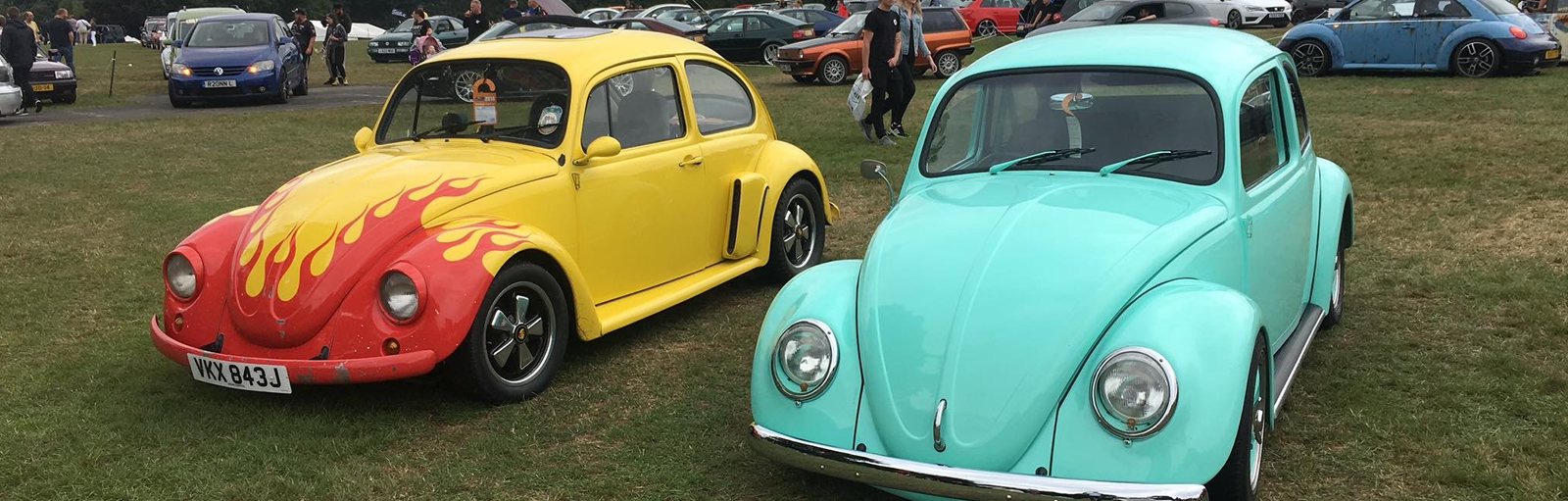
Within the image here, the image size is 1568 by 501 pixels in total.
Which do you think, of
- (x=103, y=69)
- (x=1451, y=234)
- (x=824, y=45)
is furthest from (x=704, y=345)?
(x=103, y=69)

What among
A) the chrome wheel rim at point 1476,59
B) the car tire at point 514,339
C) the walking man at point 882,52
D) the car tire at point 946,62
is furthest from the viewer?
the car tire at point 946,62

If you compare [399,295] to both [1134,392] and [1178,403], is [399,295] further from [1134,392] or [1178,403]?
[1178,403]

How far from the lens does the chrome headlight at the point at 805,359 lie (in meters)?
3.91

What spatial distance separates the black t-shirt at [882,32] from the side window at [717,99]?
5485 millimetres

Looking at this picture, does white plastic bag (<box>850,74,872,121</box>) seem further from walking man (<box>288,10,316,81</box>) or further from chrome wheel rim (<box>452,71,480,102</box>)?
walking man (<box>288,10,316,81</box>)

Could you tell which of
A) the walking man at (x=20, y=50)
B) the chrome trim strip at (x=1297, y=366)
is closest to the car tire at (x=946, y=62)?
the walking man at (x=20, y=50)

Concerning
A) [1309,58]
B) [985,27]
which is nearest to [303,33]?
[985,27]

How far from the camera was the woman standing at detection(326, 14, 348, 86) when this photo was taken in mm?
24531

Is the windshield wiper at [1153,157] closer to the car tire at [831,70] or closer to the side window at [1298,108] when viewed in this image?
the side window at [1298,108]

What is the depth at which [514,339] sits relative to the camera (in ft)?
17.4

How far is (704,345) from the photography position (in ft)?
20.4

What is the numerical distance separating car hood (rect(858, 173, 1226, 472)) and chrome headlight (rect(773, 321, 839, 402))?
0.11 meters

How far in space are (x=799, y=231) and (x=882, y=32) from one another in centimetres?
556

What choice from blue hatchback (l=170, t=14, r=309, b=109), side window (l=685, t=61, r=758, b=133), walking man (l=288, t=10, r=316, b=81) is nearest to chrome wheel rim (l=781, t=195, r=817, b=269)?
side window (l=685, t=61, r=758, b=133)
